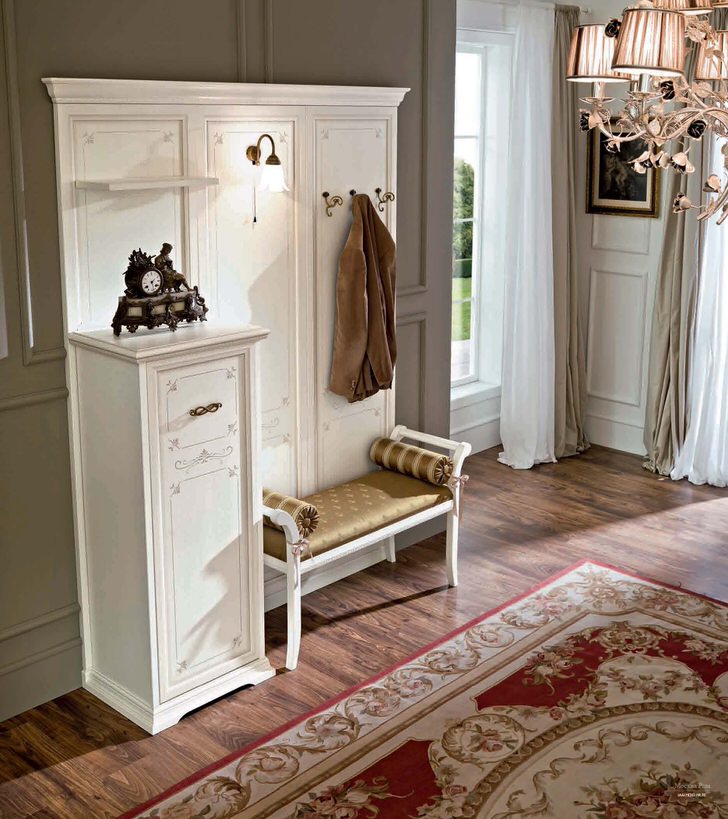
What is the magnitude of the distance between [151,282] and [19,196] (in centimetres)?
48

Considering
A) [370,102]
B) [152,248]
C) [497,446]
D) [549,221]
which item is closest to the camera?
[152,248]

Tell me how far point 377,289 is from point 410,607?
1.33 meters

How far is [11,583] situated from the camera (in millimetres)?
3406

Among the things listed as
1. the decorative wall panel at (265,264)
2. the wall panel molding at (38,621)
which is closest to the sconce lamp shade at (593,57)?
the decorative wall panel at (265,264)

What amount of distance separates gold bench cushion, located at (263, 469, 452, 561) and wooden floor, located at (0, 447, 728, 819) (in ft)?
1.34

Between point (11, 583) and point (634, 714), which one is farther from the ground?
point (11, 583)

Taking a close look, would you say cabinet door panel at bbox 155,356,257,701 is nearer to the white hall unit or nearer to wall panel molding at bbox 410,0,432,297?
the white hall unit

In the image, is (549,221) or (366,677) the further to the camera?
(549,221)

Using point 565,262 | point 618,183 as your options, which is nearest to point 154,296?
point 565,262

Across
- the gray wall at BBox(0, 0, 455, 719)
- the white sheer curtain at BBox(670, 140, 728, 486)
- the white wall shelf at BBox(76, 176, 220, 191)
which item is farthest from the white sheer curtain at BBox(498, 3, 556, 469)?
the white wall shelf at BBox(76, 176, 220, 191)

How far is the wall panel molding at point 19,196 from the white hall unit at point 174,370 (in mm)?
114

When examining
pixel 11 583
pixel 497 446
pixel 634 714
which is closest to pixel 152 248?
pixel 11 583

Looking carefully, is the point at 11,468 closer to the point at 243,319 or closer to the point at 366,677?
the point at 243,319

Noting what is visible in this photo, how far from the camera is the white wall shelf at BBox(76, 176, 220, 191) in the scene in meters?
3.26
